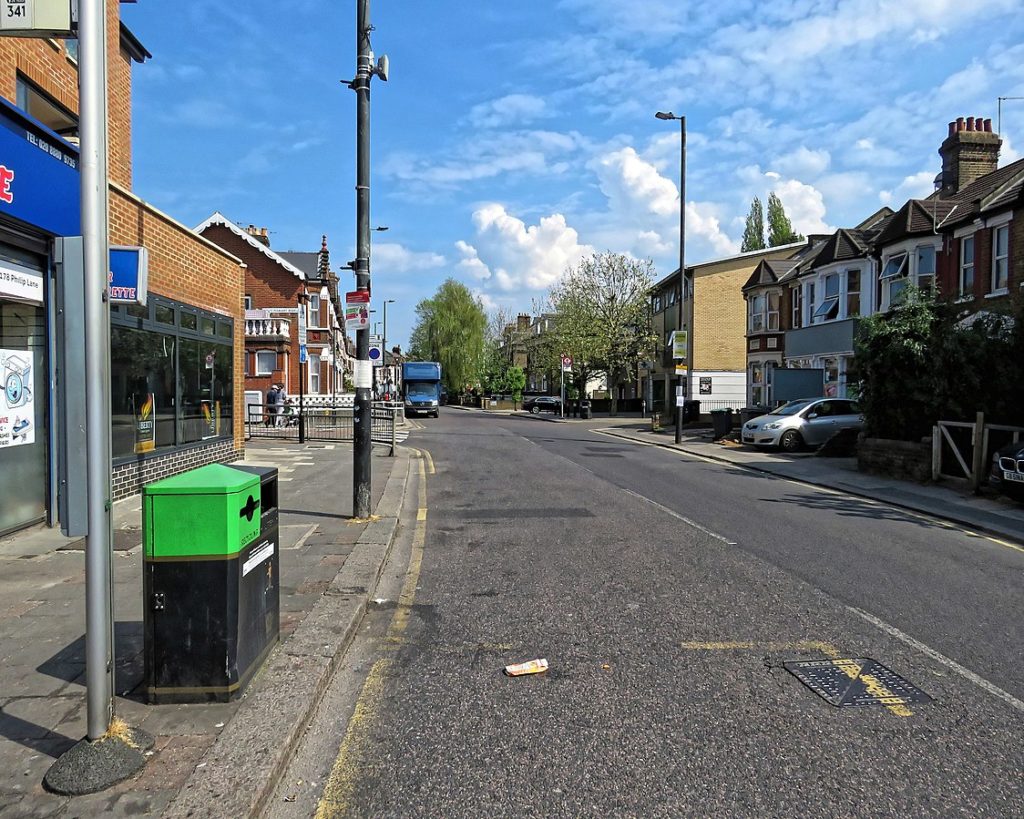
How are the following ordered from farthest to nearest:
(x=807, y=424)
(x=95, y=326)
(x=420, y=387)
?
(x=420, y=387), (x=807, y=424), (x=95, y=326)

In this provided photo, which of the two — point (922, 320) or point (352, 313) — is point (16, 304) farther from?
point (922, 320)

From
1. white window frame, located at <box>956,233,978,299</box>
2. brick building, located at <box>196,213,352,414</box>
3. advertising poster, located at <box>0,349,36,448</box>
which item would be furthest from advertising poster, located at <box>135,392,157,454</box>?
brick building, located at <box>196,213,352,414</box>

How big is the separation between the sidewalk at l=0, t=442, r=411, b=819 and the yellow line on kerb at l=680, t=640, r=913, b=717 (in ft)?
8.19

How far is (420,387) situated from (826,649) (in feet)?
136

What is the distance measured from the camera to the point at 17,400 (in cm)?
780

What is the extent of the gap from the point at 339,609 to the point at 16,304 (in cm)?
521

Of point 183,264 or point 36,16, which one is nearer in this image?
point 36,16

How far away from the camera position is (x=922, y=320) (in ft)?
48.2

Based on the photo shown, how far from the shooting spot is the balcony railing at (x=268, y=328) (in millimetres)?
36406

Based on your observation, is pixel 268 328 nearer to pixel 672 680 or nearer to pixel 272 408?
pixel 272 408

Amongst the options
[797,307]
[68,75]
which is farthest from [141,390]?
[797,307]

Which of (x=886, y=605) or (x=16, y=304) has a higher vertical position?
(x=16, y=304)

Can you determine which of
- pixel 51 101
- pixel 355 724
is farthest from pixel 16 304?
pixel 355 724

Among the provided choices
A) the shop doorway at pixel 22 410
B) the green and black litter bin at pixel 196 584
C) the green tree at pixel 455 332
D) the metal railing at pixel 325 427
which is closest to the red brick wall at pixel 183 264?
the shop doorway at pixel 22 410
